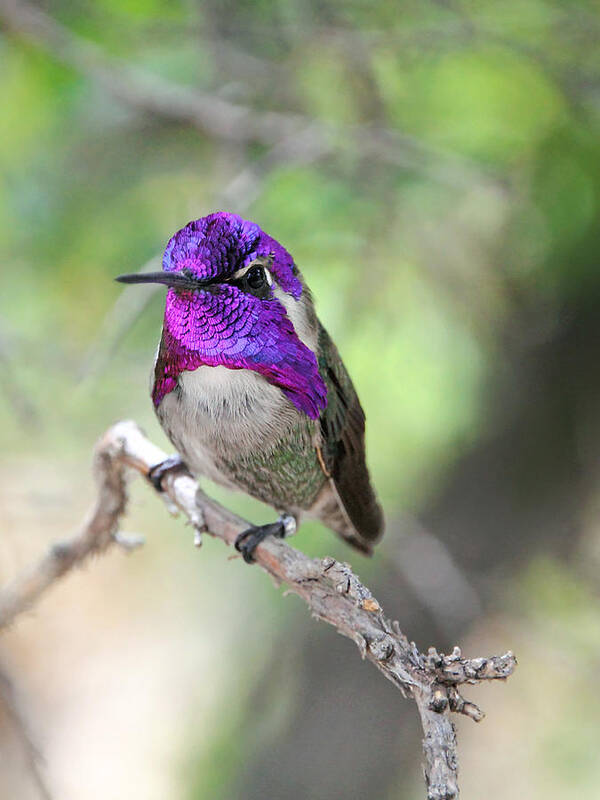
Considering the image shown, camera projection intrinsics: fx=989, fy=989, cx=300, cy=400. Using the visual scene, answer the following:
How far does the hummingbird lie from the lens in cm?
185

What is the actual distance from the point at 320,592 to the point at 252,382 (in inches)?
23.1

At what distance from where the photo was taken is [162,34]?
3.47m

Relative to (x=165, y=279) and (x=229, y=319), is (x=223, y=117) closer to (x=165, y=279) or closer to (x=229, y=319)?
(x=229, y=319)

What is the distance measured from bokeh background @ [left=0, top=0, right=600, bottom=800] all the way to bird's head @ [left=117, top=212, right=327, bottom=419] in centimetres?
101

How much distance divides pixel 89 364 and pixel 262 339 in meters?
1.37

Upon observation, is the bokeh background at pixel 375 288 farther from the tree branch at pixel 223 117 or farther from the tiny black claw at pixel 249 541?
the tiny black claw at pixel 249 541

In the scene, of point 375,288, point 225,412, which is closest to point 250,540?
point 225,412

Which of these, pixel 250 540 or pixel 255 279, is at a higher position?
pixel 255 279

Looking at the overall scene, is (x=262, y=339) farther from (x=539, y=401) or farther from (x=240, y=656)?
(x=240, y=656)

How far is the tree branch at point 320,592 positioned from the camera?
1310mm

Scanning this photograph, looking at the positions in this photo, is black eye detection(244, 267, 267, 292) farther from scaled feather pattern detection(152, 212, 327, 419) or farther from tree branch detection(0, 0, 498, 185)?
tree branch detection(0, 0, 498, 185)

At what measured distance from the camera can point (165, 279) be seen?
1714mm

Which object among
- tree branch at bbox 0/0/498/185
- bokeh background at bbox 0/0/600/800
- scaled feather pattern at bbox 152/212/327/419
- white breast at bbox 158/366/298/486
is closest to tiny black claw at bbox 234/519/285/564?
white breast at bbox 158/366/298/486

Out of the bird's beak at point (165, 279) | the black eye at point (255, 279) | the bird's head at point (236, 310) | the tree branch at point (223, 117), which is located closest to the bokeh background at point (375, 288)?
the tree branch at point (223, 117)
